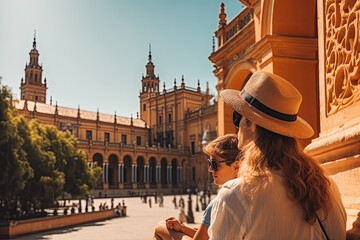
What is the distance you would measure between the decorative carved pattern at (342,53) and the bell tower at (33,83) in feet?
236

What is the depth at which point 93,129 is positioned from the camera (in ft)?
196

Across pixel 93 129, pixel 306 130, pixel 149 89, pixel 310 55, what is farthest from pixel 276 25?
pixel 149 89

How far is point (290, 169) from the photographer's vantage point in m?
1.62

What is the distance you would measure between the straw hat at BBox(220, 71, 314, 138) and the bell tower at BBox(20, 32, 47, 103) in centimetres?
7325

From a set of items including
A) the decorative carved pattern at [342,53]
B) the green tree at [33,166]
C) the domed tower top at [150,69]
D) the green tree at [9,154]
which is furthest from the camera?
the domed tower top at [150,69]

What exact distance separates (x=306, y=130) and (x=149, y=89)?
230ft

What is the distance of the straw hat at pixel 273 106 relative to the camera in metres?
1.69

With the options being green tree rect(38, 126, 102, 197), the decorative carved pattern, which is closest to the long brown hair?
the decorative carved pattern

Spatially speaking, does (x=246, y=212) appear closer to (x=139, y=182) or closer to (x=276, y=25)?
(x=276, y=25)

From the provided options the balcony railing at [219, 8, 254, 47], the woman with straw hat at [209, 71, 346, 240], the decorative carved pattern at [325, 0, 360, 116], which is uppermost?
the balcony railing at [219, 8, 254, 47]

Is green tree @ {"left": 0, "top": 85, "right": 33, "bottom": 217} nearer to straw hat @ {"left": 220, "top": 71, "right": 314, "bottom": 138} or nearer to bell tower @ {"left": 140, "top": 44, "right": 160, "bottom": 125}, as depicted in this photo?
straw hat @ {"left": 220, "top": 71, "right": 314, "bottom": 138}

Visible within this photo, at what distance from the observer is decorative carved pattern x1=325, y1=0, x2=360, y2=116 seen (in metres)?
2.97

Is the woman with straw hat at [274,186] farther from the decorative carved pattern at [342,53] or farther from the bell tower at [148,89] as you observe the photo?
the bell tower at [148,89]

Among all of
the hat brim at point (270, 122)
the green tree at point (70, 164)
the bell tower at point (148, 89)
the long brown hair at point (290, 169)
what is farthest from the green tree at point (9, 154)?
the bell tower at point (148, 89)
